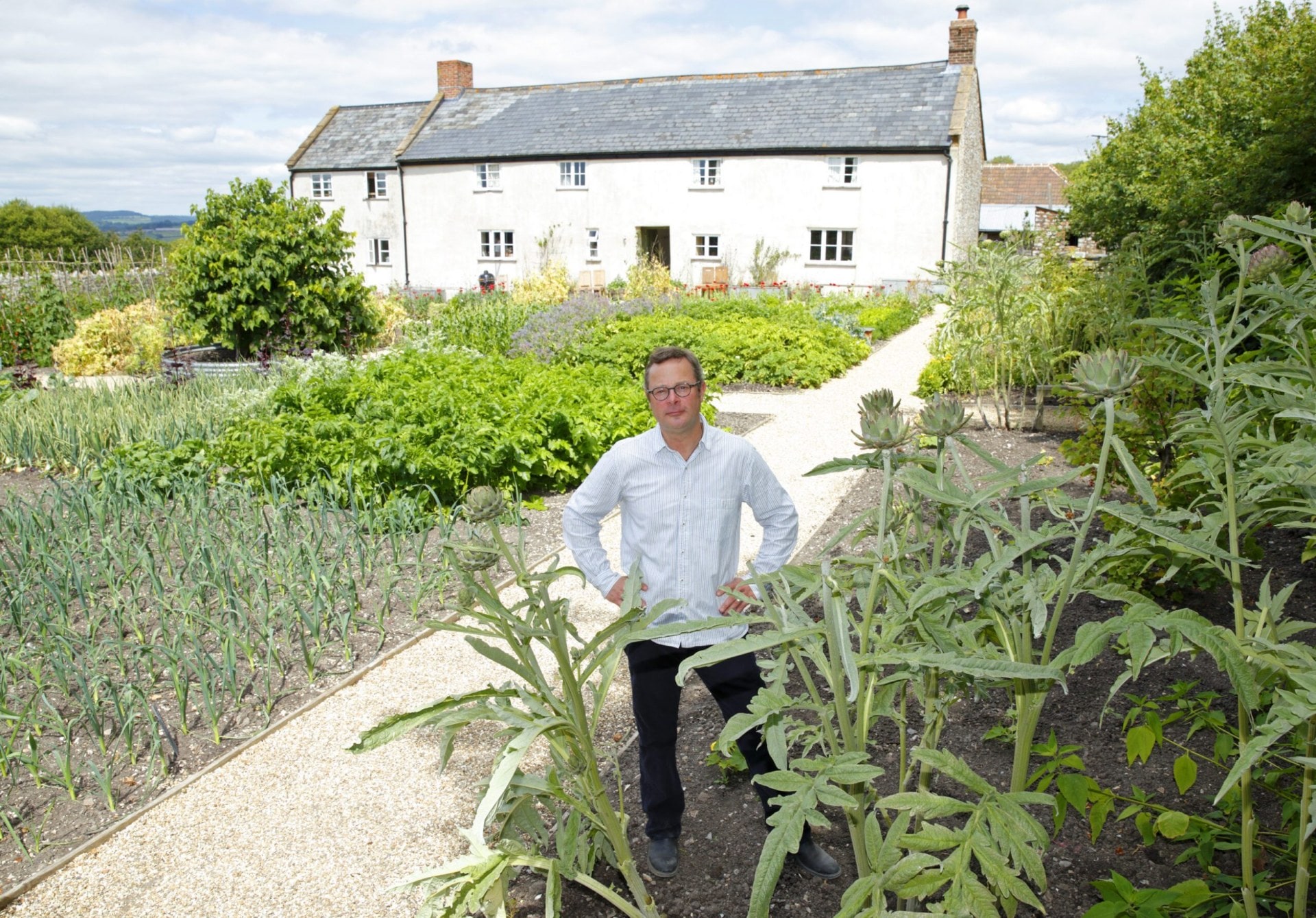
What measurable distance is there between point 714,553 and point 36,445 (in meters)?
7.35

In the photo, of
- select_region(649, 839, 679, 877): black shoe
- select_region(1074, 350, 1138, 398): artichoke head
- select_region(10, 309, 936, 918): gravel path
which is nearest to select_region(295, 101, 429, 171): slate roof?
select_region(10, 309, 936, 918): gravel path

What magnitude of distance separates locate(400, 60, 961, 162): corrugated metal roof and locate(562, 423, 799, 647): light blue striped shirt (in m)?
23.6

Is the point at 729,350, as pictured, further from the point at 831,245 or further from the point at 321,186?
the point at 321,186

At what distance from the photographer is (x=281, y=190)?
12.7 m

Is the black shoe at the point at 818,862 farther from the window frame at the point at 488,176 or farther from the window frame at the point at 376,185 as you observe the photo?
the window frame at the point at 376,185

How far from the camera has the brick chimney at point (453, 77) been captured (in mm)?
32438

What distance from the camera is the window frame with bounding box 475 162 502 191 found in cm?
2920

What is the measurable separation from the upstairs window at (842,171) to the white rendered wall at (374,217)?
13773 millimetres

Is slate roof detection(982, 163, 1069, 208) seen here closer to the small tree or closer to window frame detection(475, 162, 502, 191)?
window frame detection(475, 162, 502, 191)

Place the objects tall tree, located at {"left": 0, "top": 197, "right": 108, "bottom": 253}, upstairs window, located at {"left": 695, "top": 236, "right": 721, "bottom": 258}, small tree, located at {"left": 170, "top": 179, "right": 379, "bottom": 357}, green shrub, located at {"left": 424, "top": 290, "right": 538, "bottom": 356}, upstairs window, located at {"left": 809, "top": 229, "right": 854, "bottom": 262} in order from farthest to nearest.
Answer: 1. tall tree, located at {"left": 0, "top": 197, "right": 108, "bottom": 253}
2. upstairs window, located at {"left": 695, "top": 236, "right": 721, "bottom": 258}
3. upstairs window, located at {"left": 809, "top": 229, "right": 854, "bottom": 262}
4. green shrub, located at {"left": 424, "top": 290, "right": 538, "bottom": 356}
5. small tree, located at {"left": 170, "top": 179, "right": 379, "bottom": 357}

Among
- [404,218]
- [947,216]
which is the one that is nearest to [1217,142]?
[947,216]

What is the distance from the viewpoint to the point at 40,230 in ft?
189

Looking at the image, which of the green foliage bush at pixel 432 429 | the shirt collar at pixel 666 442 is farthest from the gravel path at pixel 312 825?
the green foliage bush at pixel 432 429

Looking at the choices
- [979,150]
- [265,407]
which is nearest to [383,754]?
[265,407]
